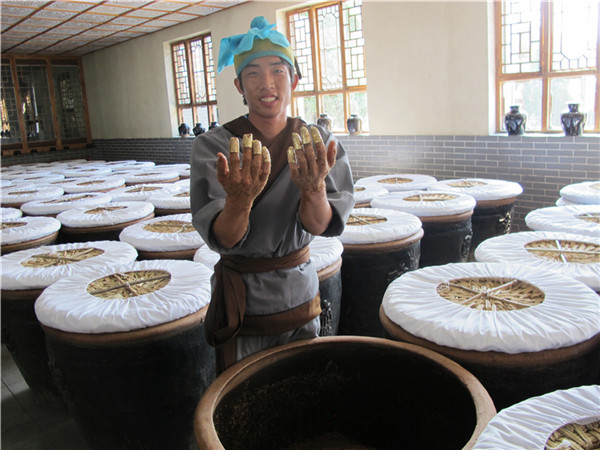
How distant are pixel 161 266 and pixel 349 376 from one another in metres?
1.20

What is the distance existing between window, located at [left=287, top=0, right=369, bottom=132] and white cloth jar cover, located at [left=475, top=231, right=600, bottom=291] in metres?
4.40

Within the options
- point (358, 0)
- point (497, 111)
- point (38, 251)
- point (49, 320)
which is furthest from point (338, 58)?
point (49, 320)

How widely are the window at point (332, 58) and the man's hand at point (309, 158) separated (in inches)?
214

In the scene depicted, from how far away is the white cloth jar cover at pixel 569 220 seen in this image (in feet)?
8.51

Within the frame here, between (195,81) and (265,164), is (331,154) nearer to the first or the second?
(265,164)

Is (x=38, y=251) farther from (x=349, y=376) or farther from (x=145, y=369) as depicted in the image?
(x=349, y=376)

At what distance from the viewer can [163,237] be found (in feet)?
9.16

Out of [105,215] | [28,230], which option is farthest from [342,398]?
[28,230]

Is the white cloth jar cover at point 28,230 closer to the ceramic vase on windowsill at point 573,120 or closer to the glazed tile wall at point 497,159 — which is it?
the glazed tile wall at point 497,159

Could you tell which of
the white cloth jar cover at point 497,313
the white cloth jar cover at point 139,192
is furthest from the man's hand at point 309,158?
the white cloth jar cover at point 139,192

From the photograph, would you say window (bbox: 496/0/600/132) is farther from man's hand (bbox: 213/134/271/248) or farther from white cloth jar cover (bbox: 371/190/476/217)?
man's hand (bbox: 213/134/271/248)

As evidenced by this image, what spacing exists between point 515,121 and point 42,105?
34.7 ft

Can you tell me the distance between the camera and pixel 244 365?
4.39ft

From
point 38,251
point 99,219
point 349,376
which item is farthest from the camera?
point 99,219
